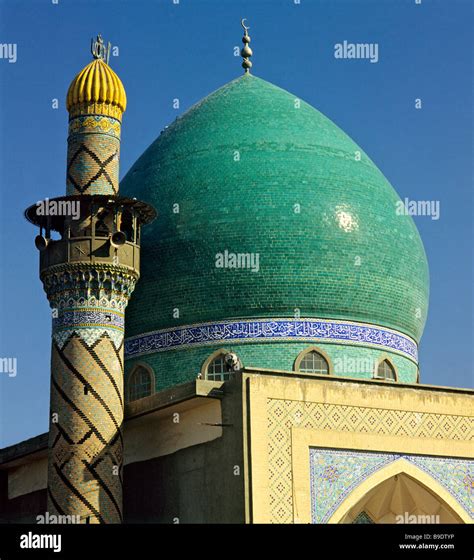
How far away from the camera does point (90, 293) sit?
1281 cm

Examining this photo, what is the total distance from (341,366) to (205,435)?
2.13m

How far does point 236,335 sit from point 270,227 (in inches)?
49.5

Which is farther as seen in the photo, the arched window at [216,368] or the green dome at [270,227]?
the green dome at [270,227]

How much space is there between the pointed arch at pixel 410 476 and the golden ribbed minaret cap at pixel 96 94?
471cm

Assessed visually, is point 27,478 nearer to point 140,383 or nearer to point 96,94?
A: point 140,383

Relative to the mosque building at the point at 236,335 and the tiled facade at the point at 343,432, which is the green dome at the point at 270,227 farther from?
the tiled facade at the point at 343,432

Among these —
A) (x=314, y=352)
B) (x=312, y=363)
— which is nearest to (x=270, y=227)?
(x=314, y=352)

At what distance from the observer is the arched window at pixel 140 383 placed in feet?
46.4

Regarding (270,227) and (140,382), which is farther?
(140,382)

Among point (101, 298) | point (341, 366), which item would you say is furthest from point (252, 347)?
point (101, 298)

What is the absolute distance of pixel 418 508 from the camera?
1295 centimetres

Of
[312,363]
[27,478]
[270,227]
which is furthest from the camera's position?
[27,478]

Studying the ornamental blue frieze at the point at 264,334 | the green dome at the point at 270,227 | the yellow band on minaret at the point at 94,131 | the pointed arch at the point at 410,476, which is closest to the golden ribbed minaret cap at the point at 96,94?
the yellow band on minaret at the point at 94,131
